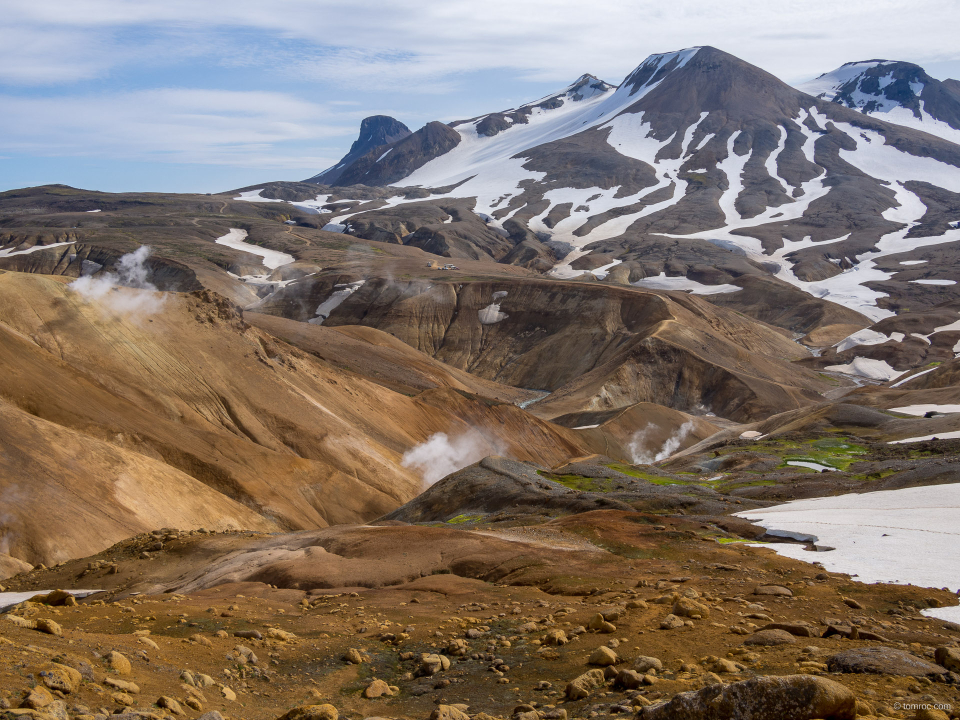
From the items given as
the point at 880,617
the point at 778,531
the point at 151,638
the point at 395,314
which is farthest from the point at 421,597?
the point at 395,314

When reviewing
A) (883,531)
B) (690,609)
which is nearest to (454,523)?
(883,531)

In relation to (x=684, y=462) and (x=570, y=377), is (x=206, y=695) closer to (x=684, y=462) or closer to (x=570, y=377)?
(x=684, y=462)

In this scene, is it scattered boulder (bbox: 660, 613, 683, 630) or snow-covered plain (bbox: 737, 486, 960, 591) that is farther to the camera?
snow-covered plain (bbox: 737, 486, 960, 591)

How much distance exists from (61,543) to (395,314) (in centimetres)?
9930

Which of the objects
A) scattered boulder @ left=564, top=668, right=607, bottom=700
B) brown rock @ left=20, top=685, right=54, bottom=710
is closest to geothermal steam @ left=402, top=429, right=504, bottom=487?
scattered boulder @ left=564, top=668, right=607, bottom=700

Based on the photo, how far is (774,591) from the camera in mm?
17062

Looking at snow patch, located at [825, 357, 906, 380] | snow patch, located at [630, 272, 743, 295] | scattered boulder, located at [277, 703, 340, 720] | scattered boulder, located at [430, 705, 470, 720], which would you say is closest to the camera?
scattered boulder, located at [277, 703, 340, 720]

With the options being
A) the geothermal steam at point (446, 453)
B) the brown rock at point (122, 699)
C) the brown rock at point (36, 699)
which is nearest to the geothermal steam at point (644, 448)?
the geothermal steam at point (446, 453)

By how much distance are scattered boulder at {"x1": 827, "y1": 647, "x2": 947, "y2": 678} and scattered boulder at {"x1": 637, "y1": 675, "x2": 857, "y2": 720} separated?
2367 mm

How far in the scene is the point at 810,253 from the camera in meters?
191

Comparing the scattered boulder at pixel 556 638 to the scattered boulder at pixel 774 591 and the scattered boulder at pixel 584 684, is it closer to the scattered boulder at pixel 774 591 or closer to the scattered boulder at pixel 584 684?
the scattered boulder at pixel 584 684

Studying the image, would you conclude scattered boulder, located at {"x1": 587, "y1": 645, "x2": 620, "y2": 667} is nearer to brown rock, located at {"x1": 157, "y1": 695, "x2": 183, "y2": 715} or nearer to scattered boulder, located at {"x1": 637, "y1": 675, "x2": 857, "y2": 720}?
scattered boulder, located at {"x1": 637, "y1": 675, "x2": 857, "y2": 720}

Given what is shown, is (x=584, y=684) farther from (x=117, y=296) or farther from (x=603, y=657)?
(x=117, y=296)

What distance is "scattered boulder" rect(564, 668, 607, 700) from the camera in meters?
11.5
